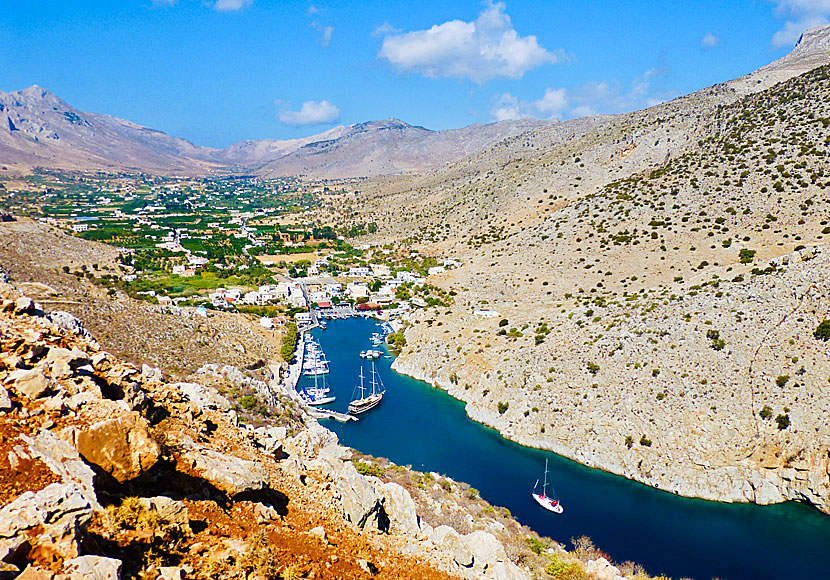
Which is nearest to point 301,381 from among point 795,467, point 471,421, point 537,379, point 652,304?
point 471,421

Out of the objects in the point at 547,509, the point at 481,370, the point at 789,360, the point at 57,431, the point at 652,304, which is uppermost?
the point at 57,431

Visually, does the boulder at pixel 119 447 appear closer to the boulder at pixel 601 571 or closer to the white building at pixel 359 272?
the boulder at pixel 601 571

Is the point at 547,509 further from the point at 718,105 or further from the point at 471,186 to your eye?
the point at 471,186

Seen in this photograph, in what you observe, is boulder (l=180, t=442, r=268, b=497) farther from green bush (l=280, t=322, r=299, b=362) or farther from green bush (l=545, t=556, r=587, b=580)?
green bush (l=280, t=322, r=299, b=362)

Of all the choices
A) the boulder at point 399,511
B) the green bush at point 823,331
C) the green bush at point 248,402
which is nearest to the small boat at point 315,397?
the green bush at point 248,402

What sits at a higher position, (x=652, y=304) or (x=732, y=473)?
(x=652, y=304)
